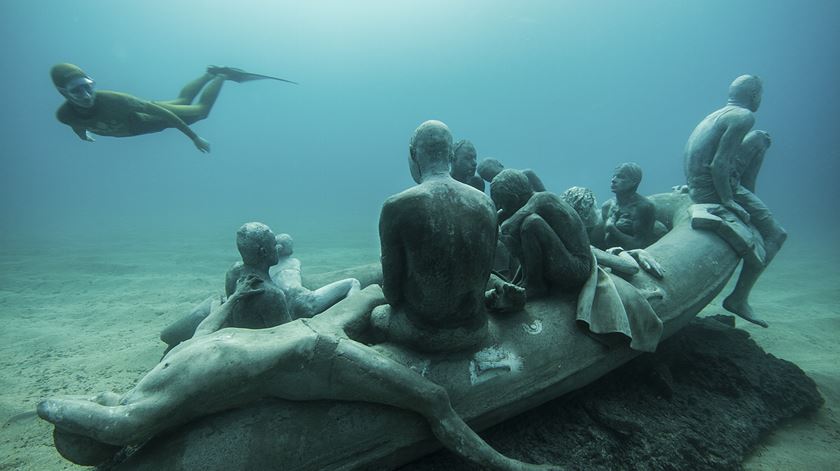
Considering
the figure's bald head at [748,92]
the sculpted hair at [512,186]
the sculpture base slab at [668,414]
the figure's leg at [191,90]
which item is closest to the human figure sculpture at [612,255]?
the sculpted hair at [512,186]

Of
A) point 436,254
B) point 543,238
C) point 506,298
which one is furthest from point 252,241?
point 543,238

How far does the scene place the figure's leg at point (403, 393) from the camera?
237 cm

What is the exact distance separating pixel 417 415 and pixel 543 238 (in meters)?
Answer: 1.74

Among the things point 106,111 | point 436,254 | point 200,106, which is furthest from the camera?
point 200,106

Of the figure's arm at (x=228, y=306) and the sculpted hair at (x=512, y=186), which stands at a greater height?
the sculpted hair at (x=512, y=186)

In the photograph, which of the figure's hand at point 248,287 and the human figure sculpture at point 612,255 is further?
the human figure sculpture at point 612,255

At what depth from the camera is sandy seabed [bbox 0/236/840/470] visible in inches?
145

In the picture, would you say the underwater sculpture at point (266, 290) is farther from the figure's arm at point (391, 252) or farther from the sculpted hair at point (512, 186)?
the sculpted hair at point (512, 186)

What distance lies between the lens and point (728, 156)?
5098mm

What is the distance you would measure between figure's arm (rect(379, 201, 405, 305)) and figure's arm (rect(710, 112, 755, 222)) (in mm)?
5019

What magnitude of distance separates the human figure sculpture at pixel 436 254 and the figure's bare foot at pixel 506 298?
32cm

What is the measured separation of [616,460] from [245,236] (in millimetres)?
3713

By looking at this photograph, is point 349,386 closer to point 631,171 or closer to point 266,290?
point 266,290

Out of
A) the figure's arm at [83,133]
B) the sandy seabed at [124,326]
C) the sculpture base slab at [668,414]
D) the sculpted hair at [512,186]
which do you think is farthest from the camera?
the figure's arm at [83,133]
